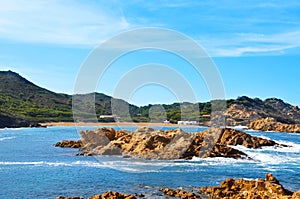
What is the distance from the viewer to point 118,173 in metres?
46.8

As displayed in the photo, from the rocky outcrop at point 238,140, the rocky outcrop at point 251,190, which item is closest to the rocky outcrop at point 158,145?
the rocky outcrop at point 238,140

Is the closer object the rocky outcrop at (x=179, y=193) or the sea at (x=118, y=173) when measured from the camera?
the rocky outcrop at (x=179, y=193)

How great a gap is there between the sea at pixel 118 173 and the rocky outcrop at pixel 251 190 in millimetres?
3824

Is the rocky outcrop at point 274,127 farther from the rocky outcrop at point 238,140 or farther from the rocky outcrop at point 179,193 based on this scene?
the rocky outcrop at point 179,193

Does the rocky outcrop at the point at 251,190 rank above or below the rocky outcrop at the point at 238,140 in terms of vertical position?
below

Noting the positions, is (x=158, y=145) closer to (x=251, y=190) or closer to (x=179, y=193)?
(x=179, y=193)

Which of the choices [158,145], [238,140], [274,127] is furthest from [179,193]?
[274,127]

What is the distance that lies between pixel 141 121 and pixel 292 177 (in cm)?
12199

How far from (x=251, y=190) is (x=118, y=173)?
20131 mm

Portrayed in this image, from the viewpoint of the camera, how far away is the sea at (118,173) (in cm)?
3791

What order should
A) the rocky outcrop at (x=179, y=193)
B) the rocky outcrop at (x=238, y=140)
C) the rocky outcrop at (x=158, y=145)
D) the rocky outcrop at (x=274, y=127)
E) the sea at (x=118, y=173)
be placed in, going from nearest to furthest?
the rocky outcrop at (x=179, y=193), the sea at (x=118, y=173), the rocky outcrop at (x=158, y=145), the rocky outcrop at (x=238, y=140), the rocky outcrop at (x=274, y=127)

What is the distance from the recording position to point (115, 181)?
4203 centimetres

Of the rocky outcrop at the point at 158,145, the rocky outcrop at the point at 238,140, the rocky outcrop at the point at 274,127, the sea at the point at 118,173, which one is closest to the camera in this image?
the sea at the point at 118,173

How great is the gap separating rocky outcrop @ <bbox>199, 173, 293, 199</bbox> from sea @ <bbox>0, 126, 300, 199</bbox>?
3824mm
